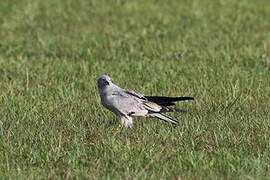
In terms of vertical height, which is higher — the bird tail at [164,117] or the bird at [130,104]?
the bird at [130,104]

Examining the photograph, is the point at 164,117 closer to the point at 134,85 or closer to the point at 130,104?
the point at 130,104

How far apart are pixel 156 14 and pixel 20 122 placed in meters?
8.90

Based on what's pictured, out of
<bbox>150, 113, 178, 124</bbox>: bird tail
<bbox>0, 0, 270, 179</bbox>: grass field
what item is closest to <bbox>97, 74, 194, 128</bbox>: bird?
<bbox>150, 113, 178, 124</bbox>: bird tail

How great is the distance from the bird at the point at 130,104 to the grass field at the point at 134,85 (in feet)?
0.37

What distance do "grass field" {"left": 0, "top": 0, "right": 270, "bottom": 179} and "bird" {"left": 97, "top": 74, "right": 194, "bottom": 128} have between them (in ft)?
0.37

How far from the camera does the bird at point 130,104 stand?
791 centimetres

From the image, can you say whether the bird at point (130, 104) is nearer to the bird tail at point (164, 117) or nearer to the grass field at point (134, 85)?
the bird tail at point (164, 117)

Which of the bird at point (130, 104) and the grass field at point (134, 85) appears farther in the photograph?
the bird at point (130, 104)

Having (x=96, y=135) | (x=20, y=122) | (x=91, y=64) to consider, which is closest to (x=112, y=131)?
(x=96, y=135)

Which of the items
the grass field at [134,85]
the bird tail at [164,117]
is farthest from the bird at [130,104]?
the grass field at [134,85]

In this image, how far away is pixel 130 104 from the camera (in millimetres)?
7926

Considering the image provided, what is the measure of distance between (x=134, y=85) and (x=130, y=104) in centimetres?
264

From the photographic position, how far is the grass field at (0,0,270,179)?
682cm

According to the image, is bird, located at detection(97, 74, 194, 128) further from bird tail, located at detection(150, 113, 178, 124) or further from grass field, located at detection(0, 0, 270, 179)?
grass field, located at detection(0, 0, 270, 179)
